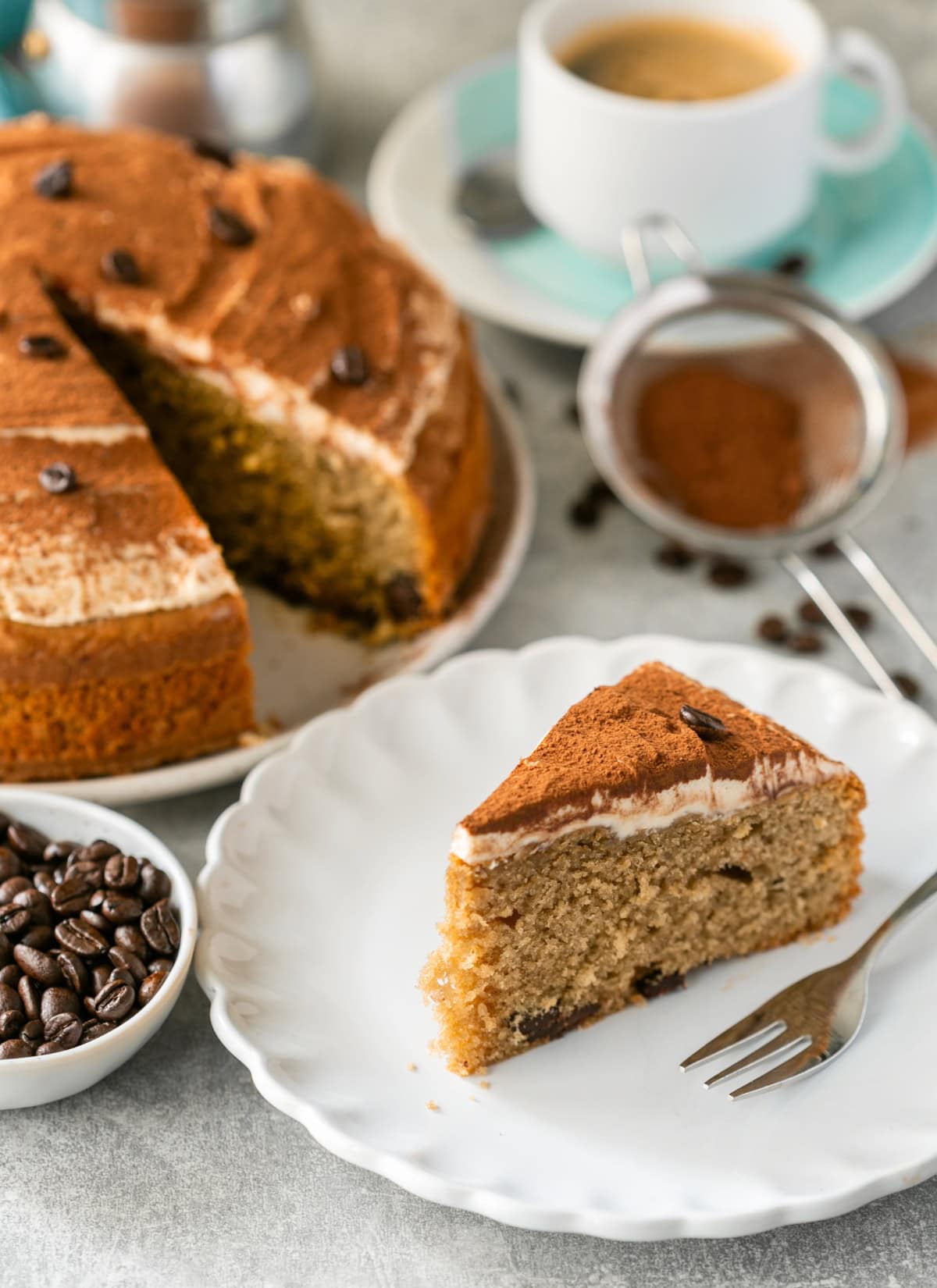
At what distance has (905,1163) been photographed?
244 centimetres

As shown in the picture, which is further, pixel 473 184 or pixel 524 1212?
pixel 473 184

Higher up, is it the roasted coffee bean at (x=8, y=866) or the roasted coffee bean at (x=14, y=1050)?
the roasted coffee bean at (x=14, y=1050)

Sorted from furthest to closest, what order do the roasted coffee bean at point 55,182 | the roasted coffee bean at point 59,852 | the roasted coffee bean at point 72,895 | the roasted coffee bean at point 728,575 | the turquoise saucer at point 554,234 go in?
the turquoise saucer at point 554,234
the roasted coffee bean at point 728,575
the roasted coffee bean at point 55,182
the roasted coffee bean at point 59,852
the roasted coffee bean at point 72,895

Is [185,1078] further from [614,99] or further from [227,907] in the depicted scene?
[614,99]

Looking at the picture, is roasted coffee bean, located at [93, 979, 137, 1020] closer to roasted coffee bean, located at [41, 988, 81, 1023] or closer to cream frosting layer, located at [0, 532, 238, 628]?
roasted coffee bean, located at [41, 988, 81, 1023]

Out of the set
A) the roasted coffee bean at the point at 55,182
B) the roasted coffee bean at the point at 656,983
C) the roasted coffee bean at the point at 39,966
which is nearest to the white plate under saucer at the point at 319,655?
the roasted coffee bean at the point at 39,966

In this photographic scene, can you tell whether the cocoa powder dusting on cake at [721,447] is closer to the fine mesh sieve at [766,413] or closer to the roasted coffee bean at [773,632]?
the fine mesh sieve at [766,413]

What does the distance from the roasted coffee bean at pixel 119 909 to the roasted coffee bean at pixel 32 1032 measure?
9.3 inches

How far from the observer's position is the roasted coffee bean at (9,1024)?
258 cm

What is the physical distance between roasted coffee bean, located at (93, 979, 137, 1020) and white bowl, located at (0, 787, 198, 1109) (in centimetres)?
3

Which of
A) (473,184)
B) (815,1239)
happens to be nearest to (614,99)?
(473,184)

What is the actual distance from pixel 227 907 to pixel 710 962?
3.09 feet

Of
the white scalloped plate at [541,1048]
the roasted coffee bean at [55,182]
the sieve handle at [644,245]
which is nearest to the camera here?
the white scalloped plate at [541,1048]

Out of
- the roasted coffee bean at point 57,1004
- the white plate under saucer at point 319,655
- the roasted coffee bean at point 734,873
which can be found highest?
the roasted coffee bean at point 734,873
